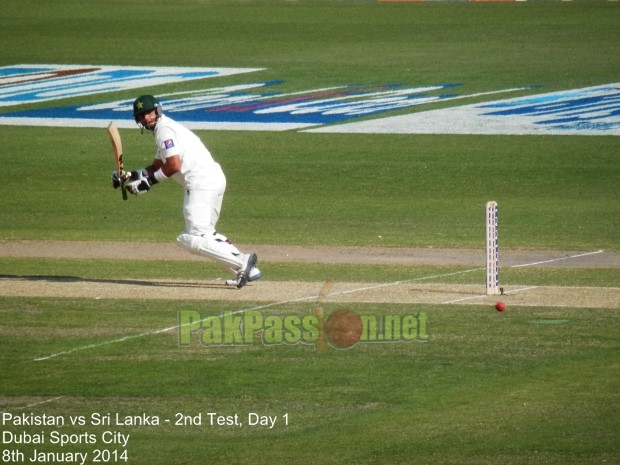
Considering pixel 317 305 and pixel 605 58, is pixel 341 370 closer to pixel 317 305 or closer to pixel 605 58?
pixel 317 305

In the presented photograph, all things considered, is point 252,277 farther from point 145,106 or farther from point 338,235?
point 338,235

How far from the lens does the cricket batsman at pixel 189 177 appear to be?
13.9 meters

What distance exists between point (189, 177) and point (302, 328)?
2.37 m

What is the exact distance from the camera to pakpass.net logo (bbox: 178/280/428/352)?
40.6 ft

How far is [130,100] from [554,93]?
9.60 m

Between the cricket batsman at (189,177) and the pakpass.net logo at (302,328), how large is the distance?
1030mm

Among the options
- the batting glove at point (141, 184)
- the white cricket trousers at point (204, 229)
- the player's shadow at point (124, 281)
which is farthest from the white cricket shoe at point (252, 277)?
the batting glove at point (141, 184)

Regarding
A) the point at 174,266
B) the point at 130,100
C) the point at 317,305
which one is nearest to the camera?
the point at 317,305

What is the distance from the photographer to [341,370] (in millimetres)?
11430

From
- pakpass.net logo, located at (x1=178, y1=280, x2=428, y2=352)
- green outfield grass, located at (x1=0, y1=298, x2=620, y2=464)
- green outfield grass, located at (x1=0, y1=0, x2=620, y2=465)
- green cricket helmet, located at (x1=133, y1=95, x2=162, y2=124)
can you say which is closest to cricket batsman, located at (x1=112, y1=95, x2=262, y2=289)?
green cricket helmet, located at (x1=133, y1=95, x2=162, y2=124)

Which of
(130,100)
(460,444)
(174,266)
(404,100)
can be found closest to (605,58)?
(404,100)

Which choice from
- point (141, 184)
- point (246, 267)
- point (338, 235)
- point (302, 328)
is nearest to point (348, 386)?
point (302, 328)

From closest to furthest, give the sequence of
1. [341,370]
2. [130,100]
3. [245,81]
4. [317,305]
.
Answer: [341,370], [317,305], [130,100], [245,81]

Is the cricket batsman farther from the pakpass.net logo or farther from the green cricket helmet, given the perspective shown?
the pakpass.net logo
